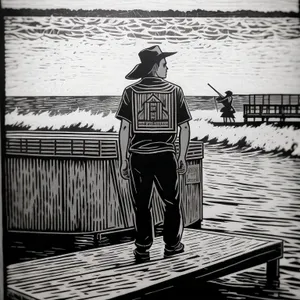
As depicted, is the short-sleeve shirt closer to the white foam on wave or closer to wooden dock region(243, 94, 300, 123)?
the white foam on wave

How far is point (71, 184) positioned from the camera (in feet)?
7.26

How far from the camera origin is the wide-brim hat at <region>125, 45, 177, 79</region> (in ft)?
7.22

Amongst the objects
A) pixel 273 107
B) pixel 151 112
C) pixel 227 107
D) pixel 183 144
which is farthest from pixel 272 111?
pixel 151 112

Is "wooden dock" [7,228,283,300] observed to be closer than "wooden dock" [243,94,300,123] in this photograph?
Yes

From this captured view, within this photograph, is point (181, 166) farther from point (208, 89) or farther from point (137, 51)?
point (137, 51)

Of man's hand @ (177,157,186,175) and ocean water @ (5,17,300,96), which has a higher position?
ocean water @ (5,17,300,96)

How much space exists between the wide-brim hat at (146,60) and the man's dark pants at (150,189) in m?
0.43

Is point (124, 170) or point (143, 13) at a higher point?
point (143, 13)

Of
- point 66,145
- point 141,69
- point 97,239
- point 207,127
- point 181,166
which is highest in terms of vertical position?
point 141,69

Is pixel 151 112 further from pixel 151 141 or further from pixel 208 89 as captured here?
pixel 208 89

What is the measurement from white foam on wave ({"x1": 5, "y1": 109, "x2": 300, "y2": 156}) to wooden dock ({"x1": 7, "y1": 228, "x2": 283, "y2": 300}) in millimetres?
524

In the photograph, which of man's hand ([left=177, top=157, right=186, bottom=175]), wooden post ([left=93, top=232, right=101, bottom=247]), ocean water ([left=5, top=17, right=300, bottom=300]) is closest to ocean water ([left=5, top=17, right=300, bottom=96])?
ocean water ([left=5, top=17, right=300, bottom=300])

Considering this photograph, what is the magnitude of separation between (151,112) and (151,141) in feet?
0.51

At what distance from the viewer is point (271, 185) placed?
223 cm
